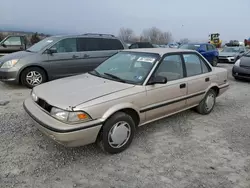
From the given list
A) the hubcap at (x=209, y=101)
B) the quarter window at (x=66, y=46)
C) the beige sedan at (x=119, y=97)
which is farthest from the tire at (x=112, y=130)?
the quarter window at (x=66, y=46)

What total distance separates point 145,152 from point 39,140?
5.43ft

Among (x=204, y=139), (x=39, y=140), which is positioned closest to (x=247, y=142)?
(x=204, y=139)

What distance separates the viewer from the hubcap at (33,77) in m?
6.22

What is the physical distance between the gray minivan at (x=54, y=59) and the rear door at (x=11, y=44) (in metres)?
6.83

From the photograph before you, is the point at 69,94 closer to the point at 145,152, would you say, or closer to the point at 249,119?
the point at 145,152

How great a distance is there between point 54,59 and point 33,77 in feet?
2.65

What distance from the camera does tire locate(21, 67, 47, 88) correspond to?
20.2 feet

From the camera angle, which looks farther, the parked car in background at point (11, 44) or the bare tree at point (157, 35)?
the bare tree at point (157, 35)

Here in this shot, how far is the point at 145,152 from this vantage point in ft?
10.3

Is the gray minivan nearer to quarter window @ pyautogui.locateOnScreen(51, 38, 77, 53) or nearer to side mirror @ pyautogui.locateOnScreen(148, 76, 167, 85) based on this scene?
quarter window @ pyautogui.locateOnScreen(51, 38, 77, 53)

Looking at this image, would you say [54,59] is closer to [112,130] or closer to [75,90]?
[75,90]

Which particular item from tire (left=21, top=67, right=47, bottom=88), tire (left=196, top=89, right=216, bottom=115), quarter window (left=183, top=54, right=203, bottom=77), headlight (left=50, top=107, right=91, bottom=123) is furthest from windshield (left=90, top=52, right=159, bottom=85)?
tire (left=21, top=67, right=47, bottom=88)

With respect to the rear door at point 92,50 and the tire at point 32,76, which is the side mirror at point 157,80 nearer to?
the rear door at point 92,50

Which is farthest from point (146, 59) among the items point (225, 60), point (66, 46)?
point (225, 60)
